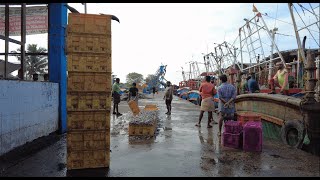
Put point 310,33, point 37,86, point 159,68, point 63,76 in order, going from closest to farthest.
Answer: point 37,86, point 63,76, point 310,33, point 159,68

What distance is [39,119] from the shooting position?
311 inches

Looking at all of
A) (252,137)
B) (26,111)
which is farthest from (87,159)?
(252,137)

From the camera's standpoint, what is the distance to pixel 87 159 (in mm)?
5469

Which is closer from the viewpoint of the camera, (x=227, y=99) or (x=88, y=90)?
(x=88, y=90)

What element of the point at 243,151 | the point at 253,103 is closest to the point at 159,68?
the point at 253,103

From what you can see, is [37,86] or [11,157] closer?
[11,157]

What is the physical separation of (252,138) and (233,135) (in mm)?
460

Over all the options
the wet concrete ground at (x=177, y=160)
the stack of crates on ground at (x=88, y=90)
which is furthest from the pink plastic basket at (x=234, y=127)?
the stack of crates on ground at (x=88, y=90)

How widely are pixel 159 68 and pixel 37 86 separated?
2141 inches

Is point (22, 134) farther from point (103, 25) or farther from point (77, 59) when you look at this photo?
Result: point (103, 25)

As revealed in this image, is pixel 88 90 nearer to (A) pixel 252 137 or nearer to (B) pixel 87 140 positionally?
(B) pixel 87 140

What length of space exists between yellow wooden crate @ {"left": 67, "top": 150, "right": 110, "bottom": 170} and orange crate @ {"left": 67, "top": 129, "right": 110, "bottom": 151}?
74 millimetres

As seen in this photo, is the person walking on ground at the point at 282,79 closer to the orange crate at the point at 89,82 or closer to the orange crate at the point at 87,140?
the orange crate at the point at 89,82

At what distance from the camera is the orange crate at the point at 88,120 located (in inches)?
212
